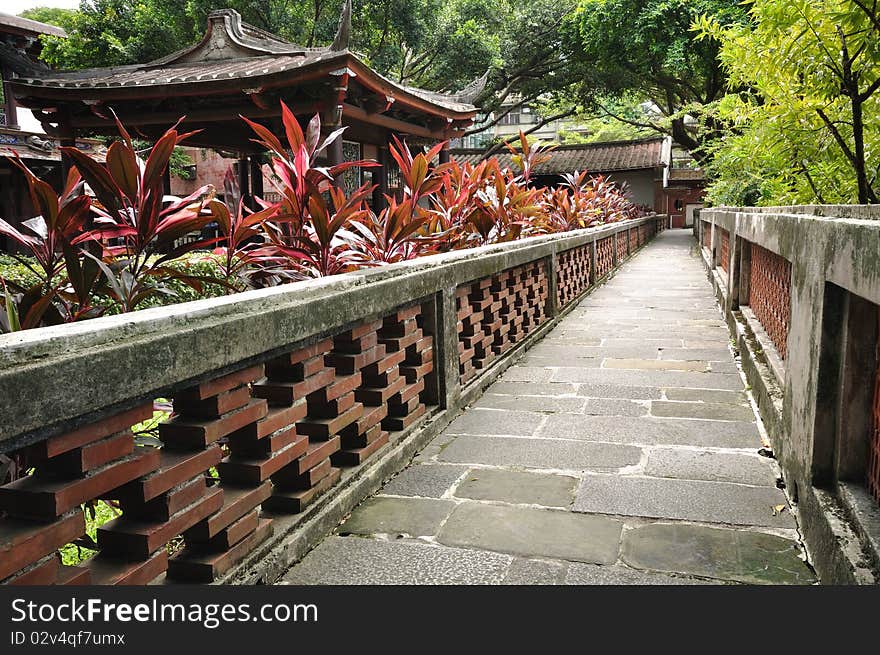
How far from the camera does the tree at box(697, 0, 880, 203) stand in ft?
12.1

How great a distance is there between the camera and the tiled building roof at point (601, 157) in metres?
25.3

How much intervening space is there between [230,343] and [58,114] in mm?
10879

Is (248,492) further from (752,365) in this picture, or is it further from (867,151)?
(867,151)

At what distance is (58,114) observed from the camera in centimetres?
1072

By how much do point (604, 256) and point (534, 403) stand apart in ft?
20.6

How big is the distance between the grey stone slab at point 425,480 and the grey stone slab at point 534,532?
0.65ft

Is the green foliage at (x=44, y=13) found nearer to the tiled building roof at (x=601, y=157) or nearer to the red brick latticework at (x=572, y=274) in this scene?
the tiled building roof at (x=601, y=157)

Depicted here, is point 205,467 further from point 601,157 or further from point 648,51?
point 601,157

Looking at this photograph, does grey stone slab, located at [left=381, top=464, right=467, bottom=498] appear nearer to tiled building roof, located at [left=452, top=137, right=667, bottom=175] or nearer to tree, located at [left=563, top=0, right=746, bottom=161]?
tree, located at [left=563, top=0, right=746, bottom=161]

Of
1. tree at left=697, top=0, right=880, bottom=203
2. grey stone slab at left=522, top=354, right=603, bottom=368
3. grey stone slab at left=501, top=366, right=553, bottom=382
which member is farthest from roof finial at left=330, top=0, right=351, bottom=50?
grey stone slab at left=501, top=366, right=553, bottom=382

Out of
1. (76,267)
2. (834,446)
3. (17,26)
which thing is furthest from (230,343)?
(17,26)

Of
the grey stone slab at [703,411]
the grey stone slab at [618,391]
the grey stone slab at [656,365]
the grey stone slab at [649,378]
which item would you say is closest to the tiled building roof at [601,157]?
the grey stone slab at [656,365]

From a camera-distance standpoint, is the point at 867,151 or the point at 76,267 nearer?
the point at 76,267

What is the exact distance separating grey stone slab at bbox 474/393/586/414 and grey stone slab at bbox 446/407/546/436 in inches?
3.2
